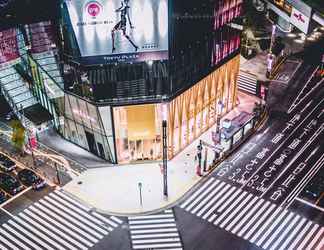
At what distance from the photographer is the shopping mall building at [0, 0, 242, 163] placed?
45.6 metres

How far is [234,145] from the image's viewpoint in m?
56.5

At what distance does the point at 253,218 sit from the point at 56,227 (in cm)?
1870

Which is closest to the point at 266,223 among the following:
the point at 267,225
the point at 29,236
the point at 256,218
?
the point at 267,225

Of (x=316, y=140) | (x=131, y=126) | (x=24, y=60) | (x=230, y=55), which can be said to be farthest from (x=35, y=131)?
(x=316, y=140)

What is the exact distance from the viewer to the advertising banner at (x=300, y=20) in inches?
2683

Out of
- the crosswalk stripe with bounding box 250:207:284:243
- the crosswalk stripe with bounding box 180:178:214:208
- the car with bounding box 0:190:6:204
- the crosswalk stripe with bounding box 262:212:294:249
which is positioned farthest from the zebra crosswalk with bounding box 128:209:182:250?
the car with bounding box 0:190:6:204

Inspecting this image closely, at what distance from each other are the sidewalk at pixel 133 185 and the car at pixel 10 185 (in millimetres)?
4810

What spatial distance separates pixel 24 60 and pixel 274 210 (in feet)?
113

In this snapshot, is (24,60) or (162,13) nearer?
(162,13)

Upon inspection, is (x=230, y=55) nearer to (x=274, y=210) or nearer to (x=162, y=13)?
(x=162, y=13)

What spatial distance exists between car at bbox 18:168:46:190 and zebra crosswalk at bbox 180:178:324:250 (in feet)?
49.4

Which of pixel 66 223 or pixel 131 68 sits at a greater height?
pixel 131 68

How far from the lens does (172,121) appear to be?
2085 inches

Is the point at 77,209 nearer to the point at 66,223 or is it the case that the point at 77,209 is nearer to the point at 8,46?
the point at 66,223
